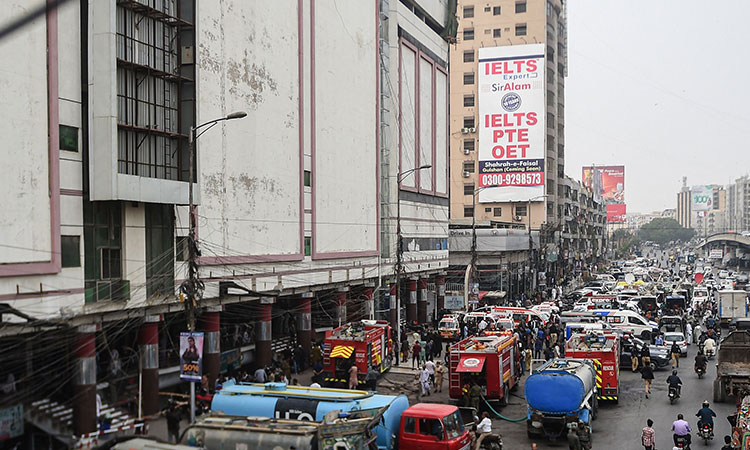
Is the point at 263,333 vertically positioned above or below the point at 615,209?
below

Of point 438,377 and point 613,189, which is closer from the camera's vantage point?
point 438,377

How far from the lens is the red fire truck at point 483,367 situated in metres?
25.9

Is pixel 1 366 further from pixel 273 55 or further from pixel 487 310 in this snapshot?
pixel 487 310

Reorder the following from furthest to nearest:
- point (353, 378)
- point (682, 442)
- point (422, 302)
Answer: point (422, 302) < point (353, 378) < point (682, 442)

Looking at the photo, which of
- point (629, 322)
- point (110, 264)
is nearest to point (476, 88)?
point (629, 322)

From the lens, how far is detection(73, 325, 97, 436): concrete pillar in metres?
23.0

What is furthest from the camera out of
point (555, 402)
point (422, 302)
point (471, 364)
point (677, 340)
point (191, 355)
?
point (422, 302)

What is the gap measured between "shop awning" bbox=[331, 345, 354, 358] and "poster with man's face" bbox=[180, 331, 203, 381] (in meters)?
10.1

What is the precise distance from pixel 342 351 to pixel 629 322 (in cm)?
2155

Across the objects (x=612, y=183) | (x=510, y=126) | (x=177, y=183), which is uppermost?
(x=510, y=126)

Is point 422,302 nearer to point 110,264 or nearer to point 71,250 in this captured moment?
point 110,264

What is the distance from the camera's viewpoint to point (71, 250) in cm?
2369

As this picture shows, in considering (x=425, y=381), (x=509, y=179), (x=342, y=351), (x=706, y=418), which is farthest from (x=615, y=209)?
(x=706, y=418)

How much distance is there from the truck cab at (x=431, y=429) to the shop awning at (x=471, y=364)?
18.0 ft
